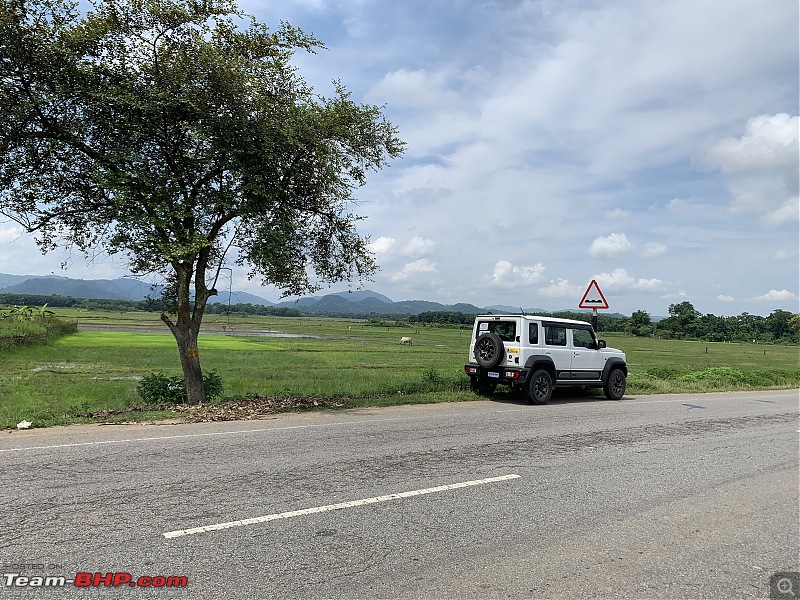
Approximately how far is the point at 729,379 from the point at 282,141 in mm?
21054

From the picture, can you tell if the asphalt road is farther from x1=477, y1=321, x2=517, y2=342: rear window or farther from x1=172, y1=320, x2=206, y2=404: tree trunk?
x1=477, y1=321, x2=517, y2=342: rear window

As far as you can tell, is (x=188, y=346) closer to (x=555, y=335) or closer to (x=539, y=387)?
(x=539, y=387)

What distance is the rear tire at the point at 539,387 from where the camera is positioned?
1359cm

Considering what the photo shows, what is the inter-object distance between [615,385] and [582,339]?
1.96 m

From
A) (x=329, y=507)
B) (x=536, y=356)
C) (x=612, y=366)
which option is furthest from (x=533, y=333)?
(x=329, y=507)

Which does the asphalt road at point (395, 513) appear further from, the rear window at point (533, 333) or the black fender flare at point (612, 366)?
the black fender flare at point (612, 366)

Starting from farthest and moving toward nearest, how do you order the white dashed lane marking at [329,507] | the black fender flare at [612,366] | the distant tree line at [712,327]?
the distant tree line at [712,327] → the black fender flare at [612,366] → the white dashed lane marking at [329,507]

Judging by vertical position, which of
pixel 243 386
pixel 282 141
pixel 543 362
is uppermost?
pixel 282 141

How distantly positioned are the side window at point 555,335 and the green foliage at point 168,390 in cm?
844

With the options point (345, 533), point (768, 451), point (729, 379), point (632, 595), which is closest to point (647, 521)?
point (632, 595)

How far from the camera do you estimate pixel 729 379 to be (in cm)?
2294

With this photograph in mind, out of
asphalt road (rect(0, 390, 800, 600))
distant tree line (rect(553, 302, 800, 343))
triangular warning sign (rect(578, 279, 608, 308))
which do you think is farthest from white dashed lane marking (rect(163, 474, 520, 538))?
distant tree line (rect(553, 302, 800, 343))

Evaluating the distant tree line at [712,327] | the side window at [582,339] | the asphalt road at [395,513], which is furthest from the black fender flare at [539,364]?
the distant tree line at [712,327]

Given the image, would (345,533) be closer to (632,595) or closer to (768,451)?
(632,595)
